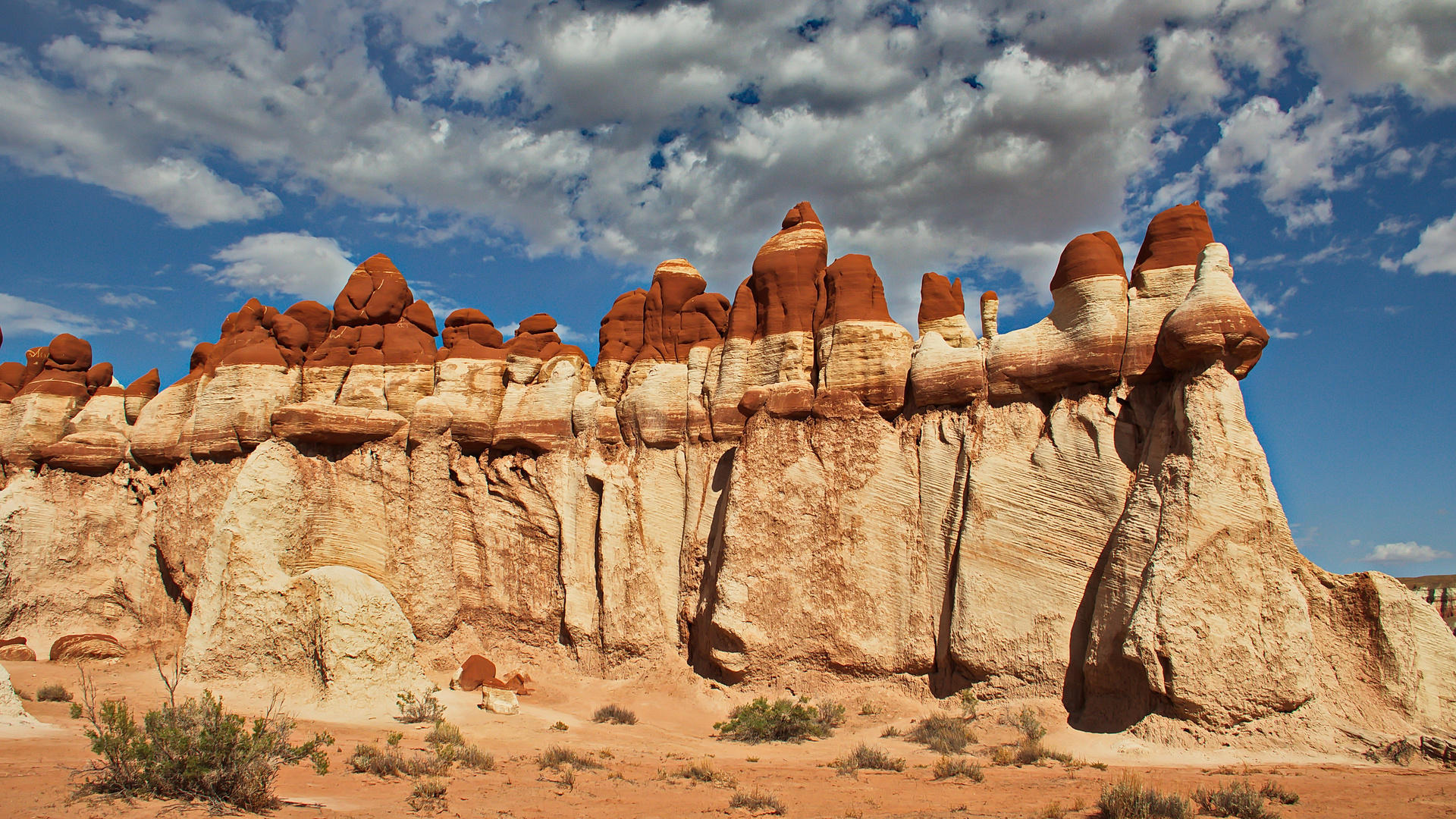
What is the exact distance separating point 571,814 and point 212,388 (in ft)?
49.8

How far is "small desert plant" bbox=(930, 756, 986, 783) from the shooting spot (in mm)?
9633

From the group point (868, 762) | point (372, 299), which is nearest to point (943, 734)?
point (868, 762)

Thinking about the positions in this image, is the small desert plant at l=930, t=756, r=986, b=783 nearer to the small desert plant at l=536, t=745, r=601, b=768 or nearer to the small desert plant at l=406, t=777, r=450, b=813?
the small desert plant at l=536, t=745, r=601, b=768

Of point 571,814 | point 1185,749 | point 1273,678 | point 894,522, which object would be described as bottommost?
point 571,814

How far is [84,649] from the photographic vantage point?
695 inches

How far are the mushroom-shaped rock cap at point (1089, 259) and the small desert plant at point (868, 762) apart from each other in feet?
25.5

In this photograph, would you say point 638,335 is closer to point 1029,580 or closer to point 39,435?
point 1029,580

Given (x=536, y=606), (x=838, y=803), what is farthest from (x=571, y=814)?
(x=536, y=606)

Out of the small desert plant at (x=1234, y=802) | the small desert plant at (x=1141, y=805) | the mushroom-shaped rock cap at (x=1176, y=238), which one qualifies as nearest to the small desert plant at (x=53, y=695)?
the small desert plant at (x=1141, y=805)

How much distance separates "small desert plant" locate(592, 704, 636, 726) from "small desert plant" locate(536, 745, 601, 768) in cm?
309

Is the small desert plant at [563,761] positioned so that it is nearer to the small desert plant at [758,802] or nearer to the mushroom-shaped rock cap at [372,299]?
the small desert plant at [758,802]

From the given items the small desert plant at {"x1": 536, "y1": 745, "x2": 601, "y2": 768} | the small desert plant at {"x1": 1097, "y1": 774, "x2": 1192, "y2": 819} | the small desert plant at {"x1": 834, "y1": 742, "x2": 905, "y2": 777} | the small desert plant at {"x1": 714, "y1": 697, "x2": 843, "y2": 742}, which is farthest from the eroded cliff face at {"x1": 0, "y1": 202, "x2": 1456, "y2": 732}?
the small desert plant at {"x1": 536, "y1": 745, "x2": 601, "y2": 768}

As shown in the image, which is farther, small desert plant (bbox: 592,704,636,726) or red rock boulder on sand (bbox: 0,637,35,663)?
red rock boulder on sand (bbox: 0,637,35,663)

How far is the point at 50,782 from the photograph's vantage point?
744 centimetres
